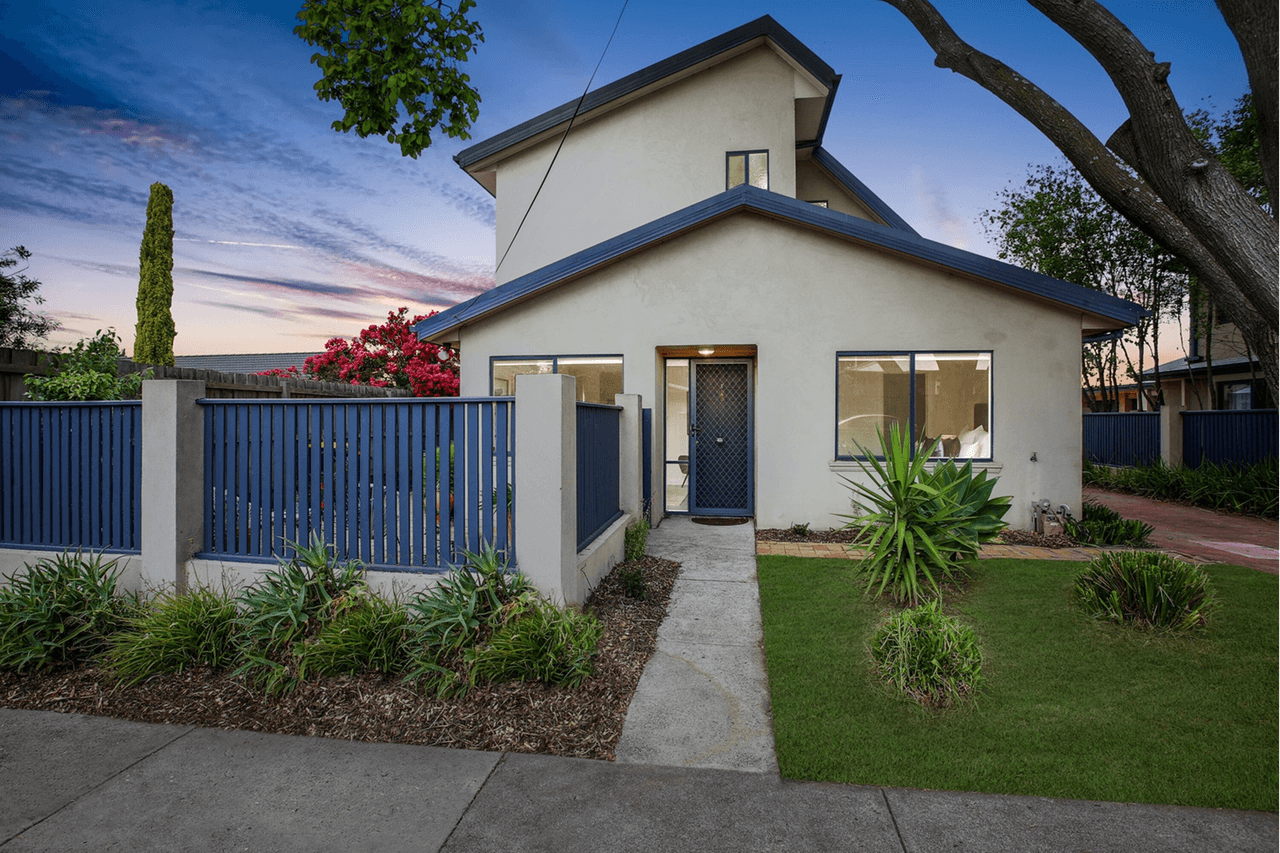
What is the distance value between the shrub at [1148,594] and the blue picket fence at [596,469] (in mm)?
4212

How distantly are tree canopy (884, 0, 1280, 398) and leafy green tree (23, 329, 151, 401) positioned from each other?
7.99m

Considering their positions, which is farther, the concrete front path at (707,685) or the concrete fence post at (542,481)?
the concrete fence post at (542,481)

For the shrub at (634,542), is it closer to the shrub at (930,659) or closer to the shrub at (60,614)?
the shrub at (930,659)

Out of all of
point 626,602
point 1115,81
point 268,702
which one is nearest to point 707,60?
point 1115,81

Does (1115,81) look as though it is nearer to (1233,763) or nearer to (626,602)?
(1233,763)

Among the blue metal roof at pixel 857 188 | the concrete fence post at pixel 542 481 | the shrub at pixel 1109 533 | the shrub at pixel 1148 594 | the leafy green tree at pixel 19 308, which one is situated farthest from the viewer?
the leafy green tree at pixel 19 308

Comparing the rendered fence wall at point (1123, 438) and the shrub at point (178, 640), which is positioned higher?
the rendered fence wall at point (1123, 438)

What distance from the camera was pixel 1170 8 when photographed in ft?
27.6

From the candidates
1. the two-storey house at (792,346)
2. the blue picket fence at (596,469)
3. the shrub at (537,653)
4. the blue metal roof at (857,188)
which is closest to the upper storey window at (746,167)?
the blue metal roof at (857,188)

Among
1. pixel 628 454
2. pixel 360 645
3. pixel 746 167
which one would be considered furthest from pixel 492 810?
pixel 746 167

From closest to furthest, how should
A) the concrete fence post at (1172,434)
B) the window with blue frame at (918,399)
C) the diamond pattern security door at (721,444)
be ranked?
1. the window with blue frame at (918,399)
2. the diamond pattern security door at (721,444)
3. the concrete fence post at (1172,434)

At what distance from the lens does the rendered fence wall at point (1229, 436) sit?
12.4 m

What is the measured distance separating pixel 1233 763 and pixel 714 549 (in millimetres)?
5052

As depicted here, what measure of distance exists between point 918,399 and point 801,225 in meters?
2.90
